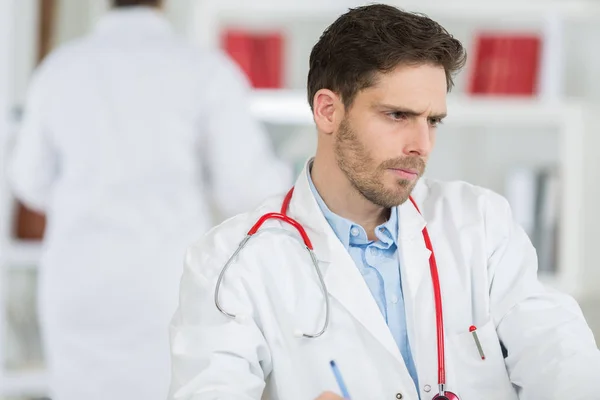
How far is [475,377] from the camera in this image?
1330 millimetres

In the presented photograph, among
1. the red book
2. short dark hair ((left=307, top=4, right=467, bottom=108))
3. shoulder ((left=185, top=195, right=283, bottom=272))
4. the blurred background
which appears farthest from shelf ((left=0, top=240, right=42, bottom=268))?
short dark hair ((left=307, top=4, right=467, bottom=108))

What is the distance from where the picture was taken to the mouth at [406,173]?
52.3 inches

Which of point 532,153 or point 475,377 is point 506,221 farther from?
point 532,153

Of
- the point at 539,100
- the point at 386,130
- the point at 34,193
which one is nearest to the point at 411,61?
the point at 386,130

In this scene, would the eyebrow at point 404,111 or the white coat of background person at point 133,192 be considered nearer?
the eyebrow at point 404,111

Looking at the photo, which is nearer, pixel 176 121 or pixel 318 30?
pixel 176 121

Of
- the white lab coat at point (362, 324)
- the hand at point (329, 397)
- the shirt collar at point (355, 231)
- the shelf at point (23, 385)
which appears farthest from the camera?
the shelf at point (23, 385)

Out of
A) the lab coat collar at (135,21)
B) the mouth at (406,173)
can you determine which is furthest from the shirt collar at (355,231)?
the lab coat collar at (135,21)

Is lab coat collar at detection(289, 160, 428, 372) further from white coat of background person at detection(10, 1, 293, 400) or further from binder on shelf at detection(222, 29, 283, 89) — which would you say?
binder on shelf at detection(222, 29, 283, 89)

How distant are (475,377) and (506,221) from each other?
10.4 inches

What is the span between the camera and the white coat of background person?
87.9 inches

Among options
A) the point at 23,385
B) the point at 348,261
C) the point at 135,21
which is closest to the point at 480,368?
the point at 348,261

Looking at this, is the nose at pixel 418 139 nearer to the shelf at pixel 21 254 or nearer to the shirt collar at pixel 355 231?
the shirt collar at pixel 355 231

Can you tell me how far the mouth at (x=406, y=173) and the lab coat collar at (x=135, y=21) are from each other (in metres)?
1.17
